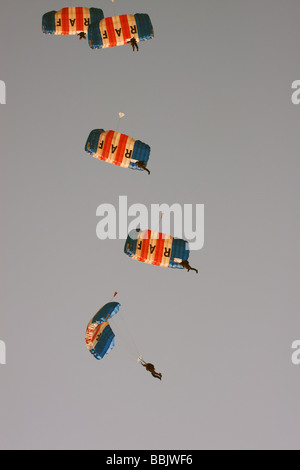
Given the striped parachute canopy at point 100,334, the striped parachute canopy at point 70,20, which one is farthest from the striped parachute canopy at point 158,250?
the striped parachute canopy at point 70,20

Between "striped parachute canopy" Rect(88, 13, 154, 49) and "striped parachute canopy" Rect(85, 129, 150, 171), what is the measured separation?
11.7ft

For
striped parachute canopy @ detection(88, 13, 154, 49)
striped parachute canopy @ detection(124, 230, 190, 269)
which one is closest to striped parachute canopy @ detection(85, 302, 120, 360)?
striped parachute canopy @ detection(124, 230, 190, 269)

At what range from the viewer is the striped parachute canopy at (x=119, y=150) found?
94.8ft

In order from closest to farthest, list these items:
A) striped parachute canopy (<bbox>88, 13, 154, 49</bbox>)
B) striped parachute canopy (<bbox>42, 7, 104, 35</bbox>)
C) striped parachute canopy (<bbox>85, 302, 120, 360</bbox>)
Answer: striped parachute canopy (<bbox>85, 302, 120, 360</bbox>)
striped parachute canopy (<bbox>88, 13, 154, 49</bbox>)
striped parachute canopy (<bbox>42, 7, 104, 35</bbox>)

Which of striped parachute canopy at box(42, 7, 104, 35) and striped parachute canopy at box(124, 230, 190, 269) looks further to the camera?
striped parachute canopy at box(42, 7, 104, 35)

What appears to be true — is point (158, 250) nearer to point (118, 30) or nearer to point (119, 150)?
point (119, 150)

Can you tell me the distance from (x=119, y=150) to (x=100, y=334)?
7.03 meters

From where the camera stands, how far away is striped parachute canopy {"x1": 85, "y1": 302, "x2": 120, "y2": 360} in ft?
94.1

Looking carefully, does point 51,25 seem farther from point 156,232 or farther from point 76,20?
point 156,232

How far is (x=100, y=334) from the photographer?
96.0ft

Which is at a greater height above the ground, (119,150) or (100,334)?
(119,150)

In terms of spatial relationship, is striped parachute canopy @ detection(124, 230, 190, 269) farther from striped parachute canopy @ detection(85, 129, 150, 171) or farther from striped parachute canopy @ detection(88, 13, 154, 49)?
striped parachute canopy @ detection(88, 13, 154, 49)

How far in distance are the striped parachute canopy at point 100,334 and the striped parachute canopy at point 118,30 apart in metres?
10.1

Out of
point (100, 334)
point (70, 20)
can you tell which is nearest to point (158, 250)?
point (100, 334)
